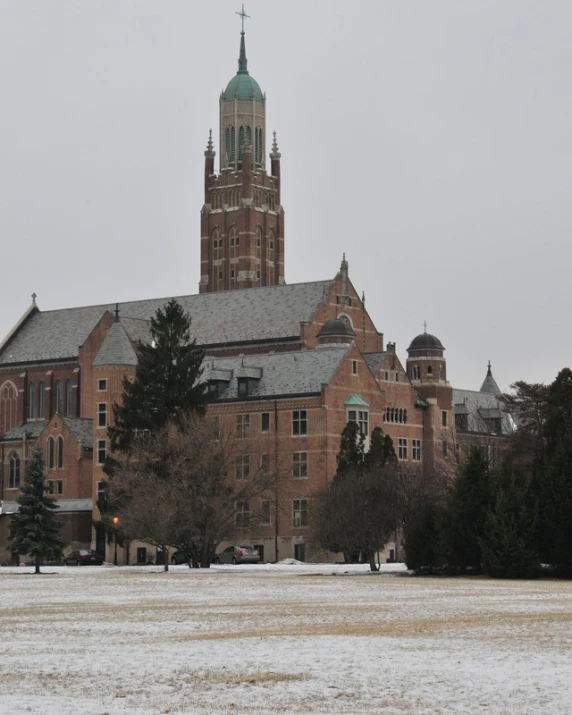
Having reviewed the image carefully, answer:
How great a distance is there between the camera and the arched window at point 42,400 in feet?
415

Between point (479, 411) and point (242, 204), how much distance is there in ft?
151

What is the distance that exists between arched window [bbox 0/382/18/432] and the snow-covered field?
3461 inches

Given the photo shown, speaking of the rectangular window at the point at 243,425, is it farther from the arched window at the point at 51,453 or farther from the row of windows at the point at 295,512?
the arched window at the point at 51,453

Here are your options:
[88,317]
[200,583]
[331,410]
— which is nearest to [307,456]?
[331,410]

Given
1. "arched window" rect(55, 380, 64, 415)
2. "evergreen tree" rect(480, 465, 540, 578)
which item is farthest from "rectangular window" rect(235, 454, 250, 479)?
"arched window" rect(55, 380, 64, 415)

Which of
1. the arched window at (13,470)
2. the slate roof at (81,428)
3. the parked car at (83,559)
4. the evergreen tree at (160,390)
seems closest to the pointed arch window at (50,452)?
the slate roof at (81,428)

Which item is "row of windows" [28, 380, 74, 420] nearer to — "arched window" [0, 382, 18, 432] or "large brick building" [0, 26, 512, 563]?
"large brick building" [0, 26, 512, 563]

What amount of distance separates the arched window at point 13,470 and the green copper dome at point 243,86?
72491 millimetres

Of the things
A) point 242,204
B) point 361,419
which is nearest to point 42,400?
point 361,419

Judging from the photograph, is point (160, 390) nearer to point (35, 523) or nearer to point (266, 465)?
point (266, 465)

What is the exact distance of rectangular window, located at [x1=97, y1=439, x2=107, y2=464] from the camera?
106 meters

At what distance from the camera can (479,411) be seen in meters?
138

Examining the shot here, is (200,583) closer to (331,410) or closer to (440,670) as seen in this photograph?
(440,670)

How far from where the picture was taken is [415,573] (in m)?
61.4
